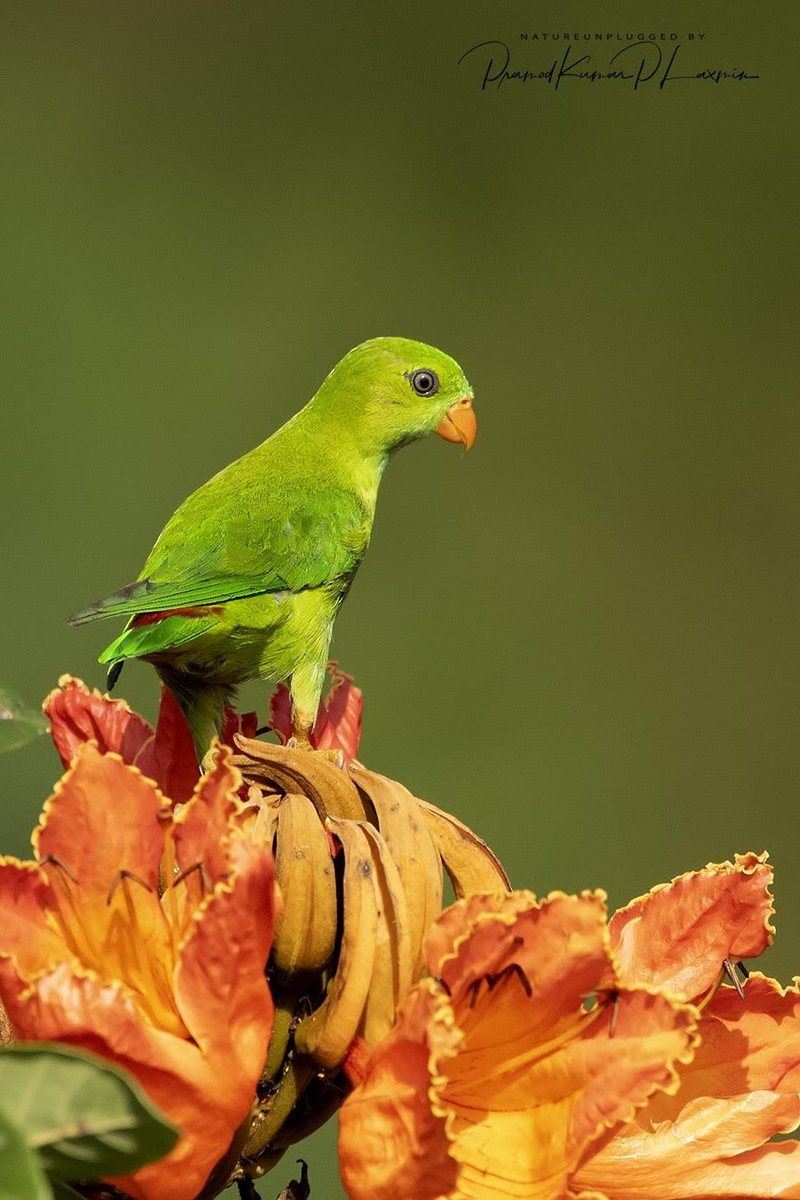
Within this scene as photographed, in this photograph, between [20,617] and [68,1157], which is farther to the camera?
[20,617]

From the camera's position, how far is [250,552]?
1.83 meters

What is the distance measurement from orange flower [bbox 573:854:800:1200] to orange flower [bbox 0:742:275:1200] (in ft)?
0.64

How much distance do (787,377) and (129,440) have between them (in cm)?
212

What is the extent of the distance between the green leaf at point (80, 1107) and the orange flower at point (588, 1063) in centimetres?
14

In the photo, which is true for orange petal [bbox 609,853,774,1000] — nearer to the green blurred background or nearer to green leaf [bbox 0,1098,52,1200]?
green leaf [bbox 0,1098,52,1200]

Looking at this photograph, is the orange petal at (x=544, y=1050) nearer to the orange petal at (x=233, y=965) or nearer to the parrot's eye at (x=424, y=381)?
the orange petal at (x=233, y=965)

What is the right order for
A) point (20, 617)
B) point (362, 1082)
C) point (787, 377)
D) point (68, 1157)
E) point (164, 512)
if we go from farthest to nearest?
point (787, 377) → point (164, 512) → point (20, 617) → point (362, 1082) → point (68, 1157)

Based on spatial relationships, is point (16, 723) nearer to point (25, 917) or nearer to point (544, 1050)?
point (25, 917)

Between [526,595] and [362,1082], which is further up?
[526,595]

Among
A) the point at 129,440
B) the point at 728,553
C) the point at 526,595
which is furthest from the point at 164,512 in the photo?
the point at 728,553

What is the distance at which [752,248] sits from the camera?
5168mm

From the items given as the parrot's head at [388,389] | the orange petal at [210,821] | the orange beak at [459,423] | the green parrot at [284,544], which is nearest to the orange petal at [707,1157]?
the orange petal at [210,821]

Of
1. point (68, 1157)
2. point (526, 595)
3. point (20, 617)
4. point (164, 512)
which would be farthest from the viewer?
point (526, 595)

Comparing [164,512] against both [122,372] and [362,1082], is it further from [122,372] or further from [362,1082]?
[362,1082]
